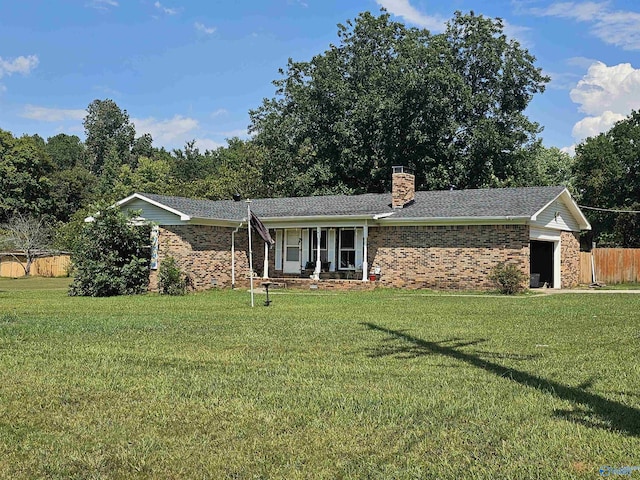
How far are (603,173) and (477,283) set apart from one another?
95.2 feet

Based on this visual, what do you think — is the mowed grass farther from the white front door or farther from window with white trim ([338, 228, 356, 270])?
the white front door

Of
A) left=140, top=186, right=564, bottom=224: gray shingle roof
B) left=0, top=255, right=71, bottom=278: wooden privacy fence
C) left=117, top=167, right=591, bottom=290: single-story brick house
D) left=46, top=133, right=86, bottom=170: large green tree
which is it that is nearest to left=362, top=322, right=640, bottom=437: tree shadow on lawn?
left=117, top=167, right=591, bottom=290: single-story brick house

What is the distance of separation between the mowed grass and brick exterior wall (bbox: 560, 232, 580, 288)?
13.8 m

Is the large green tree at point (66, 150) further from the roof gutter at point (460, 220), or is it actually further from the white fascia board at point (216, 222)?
the roof gutter at point (460, 220)

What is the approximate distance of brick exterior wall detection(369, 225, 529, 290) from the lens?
70.6 ft

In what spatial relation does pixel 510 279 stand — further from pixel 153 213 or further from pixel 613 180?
pixel 613 180

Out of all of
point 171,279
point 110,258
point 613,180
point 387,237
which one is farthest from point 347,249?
point 613,180

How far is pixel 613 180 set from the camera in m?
46.1

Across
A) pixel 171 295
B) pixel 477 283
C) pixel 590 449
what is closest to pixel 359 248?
pixel 477 283

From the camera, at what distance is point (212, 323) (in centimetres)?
1213

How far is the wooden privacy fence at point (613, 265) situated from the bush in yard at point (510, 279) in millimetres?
7468

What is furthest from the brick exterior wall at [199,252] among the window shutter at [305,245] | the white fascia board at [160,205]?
the window shutter at [305,245]

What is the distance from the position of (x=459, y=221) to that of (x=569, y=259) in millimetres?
6236

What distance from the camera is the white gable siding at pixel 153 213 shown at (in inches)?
920
